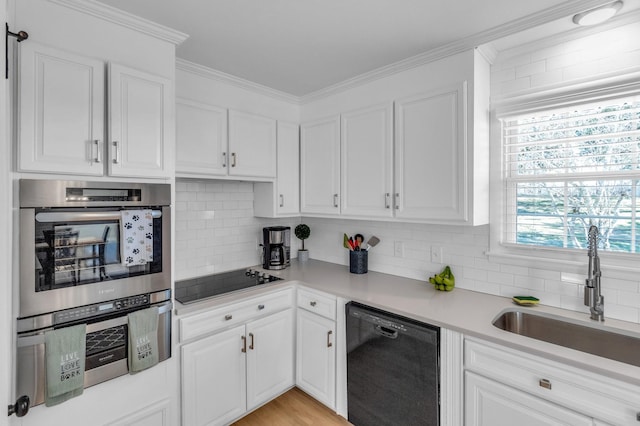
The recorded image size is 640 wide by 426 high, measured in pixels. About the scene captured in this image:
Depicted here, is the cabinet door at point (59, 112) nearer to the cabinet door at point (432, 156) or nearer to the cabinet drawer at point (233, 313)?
the cabinet drawer at point (233, 313)

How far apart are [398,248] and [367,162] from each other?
0.76 meters

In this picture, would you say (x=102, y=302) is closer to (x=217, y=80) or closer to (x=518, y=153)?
(x=217, y=80)

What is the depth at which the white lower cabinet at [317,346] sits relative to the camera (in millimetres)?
2271

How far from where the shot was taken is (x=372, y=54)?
6.95 ft

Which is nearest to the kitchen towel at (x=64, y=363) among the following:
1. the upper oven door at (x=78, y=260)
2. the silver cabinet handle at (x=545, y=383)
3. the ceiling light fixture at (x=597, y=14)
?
the upper oven door at (x=78, y=260)

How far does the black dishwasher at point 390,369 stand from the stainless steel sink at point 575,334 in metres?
0.44

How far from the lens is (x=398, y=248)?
8.70ft

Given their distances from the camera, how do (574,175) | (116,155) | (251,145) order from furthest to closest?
(251,145), (574,175), (116,155)

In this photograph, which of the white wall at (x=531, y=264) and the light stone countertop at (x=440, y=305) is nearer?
the light stone countertop at (x=440, y=305)

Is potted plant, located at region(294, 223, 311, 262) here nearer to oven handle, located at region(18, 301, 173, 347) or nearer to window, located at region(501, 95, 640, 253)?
oven handle, located at region(18, 301, 173, 347)

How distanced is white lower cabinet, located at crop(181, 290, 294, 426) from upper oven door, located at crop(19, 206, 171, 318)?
0.44 m

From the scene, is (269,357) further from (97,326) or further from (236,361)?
(97,326)

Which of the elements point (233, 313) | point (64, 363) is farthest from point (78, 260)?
point (233, 313)

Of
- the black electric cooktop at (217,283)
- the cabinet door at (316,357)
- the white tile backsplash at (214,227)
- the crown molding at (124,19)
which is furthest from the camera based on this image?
the white tile backsplash at (214,227)
